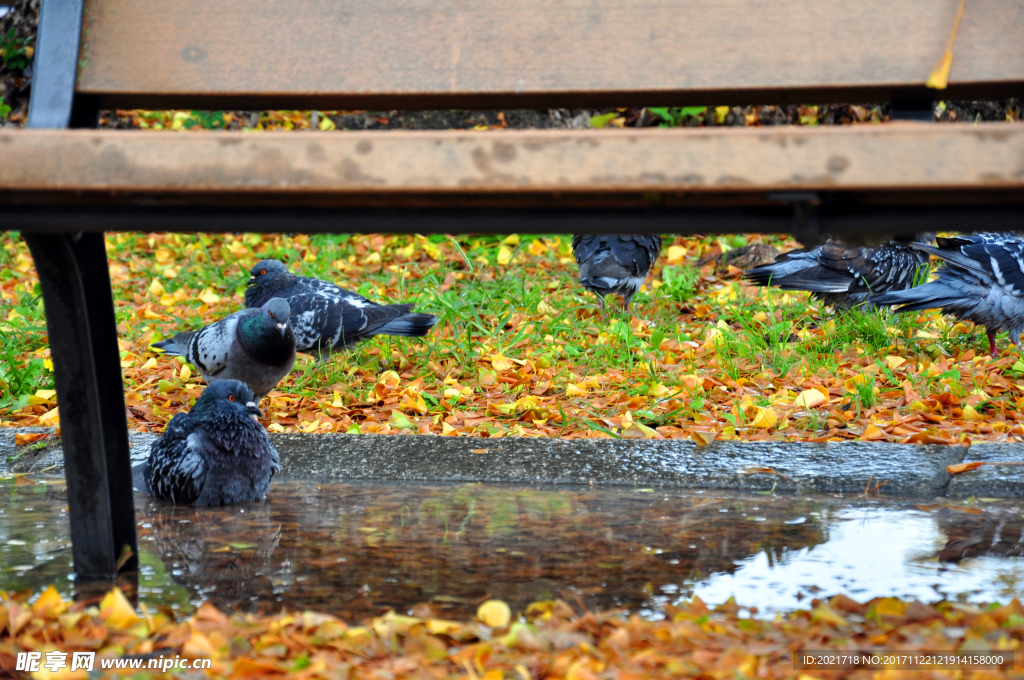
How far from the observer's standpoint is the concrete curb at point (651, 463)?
2193mm

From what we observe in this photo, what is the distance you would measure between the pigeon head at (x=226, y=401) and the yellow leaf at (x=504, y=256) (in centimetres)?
344

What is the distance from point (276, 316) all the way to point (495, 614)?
277 centimetres

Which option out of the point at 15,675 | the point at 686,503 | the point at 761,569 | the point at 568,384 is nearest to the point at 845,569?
the point at 761,569

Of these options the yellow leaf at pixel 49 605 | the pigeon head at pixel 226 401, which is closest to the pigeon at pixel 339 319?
the pigeon head at pixel 226 401

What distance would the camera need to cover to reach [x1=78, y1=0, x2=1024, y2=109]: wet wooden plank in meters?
1.61

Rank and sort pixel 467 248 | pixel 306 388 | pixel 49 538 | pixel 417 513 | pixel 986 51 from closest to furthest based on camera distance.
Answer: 1. pixel 986 51
2. pixel 49 538
3. pixel 417 513
4. pixel 306 388
5. pixel 467 248

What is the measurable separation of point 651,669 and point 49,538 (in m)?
1.40

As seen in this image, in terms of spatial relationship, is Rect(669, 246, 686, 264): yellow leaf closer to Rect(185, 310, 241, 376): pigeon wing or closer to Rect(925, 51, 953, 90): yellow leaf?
Rect(185, 310, 241, 376): pigeon wing

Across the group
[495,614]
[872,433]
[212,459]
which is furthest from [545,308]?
[495,614]

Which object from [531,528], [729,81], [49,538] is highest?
[729,81]

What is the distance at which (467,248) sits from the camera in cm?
646

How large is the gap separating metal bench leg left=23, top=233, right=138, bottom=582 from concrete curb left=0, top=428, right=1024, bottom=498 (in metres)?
0.88

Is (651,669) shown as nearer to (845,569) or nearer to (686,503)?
(845,569)

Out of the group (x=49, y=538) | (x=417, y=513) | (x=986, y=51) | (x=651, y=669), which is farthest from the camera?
(x=417, y=513)
